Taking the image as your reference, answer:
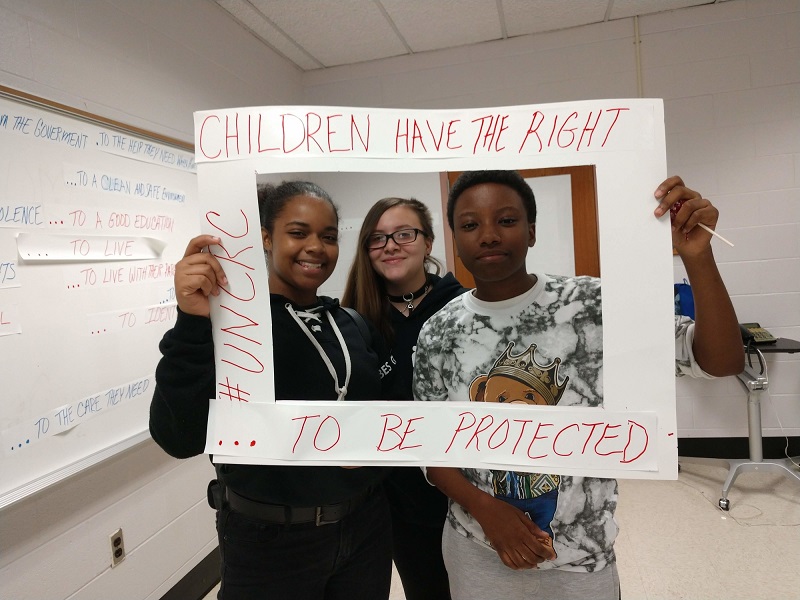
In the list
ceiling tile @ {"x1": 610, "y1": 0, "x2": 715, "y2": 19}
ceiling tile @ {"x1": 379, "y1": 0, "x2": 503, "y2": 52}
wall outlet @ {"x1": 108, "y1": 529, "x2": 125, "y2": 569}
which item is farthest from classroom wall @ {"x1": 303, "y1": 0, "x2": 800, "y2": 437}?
wall outlet @ {"x1": 108, "y1": 529, "x2": 125, "y2": 569}

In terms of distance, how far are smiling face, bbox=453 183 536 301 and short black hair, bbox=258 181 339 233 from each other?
10.0 inches

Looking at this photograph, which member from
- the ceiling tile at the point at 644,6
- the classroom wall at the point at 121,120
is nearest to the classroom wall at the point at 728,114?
the ceiling tile at the point at 644,6

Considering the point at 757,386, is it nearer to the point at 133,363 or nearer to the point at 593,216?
the point at 593,216

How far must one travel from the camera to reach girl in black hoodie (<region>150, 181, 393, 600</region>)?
75 cm

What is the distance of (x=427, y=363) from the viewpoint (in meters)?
0.84

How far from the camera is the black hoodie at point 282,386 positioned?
748 millimetres

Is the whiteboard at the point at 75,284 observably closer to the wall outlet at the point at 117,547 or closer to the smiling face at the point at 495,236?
the wall outlet at the point at 117,547

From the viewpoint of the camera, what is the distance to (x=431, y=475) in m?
0.90

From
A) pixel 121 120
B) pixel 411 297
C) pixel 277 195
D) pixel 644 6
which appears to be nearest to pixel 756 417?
pixel 644 6

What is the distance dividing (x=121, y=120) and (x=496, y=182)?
5.19 feet

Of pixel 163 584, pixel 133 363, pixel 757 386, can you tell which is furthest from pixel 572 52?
pixel 163 584

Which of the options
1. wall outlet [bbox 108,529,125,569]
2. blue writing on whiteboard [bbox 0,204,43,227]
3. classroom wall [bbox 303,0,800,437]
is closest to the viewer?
blue writing on whiteboard [bbox 0,204,43,227]

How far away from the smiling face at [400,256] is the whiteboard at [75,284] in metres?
1.11

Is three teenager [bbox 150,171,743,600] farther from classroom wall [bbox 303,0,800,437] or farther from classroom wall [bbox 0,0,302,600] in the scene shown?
classroom wall [bbox 303,0,800,437]
